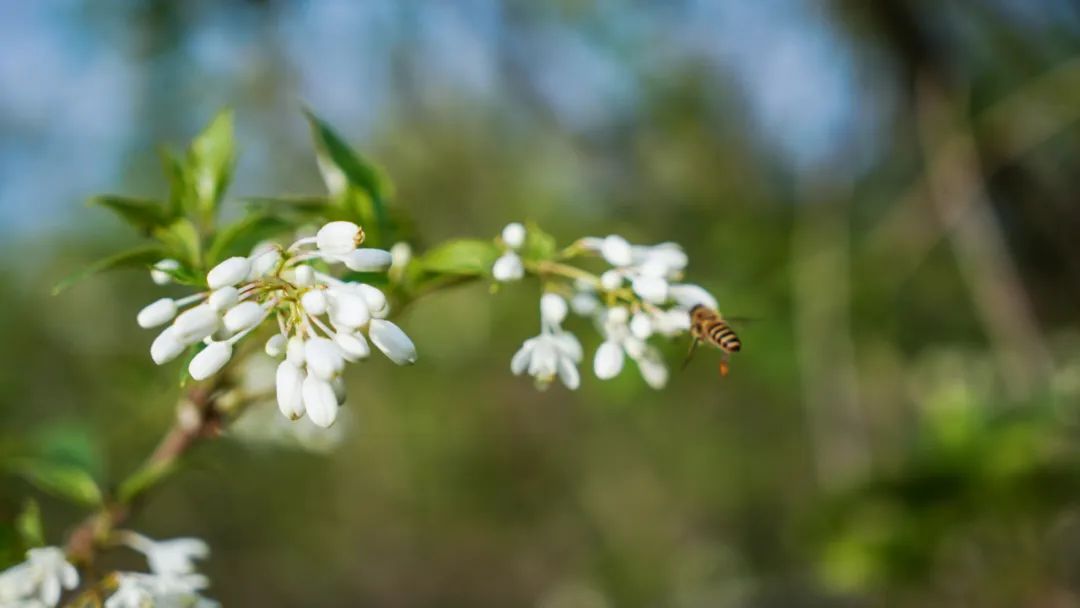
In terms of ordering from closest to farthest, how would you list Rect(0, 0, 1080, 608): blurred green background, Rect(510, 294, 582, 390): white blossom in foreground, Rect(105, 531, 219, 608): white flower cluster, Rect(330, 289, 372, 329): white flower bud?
Rect(330, 289, 372, 329): white flower bud, Rect(105, 531, 219, 608): white flower cluster, Rect(510, 294, 582, 390): white blossom in foreground, Rect(0, 0, 1080, 608): blurred green background

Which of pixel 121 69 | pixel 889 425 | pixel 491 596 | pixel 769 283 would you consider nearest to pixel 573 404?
pixel 491 596

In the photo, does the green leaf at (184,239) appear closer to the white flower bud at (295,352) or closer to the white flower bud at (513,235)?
the white flower bud at (295,352)

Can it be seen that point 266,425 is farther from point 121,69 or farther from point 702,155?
point 702,155

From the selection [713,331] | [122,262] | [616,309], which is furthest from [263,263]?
[713,331]

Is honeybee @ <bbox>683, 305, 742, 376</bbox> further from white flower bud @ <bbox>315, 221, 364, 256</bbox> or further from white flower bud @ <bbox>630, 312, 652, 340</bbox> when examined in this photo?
white flower bud @ <bbox>315, 221, 364, 256</bbox>

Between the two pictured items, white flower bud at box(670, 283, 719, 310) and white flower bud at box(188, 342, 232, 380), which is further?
white flower bud at box(670, 283, 719, 310)

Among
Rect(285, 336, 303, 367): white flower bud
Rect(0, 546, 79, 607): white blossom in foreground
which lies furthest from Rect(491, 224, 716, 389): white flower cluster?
Rect(0, 546, 79, 607): white blossom in foreground
